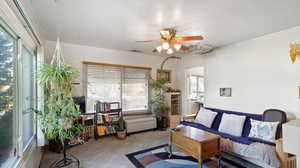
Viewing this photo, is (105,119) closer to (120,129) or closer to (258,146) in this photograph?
(120,129)

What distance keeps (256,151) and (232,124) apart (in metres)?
0.86

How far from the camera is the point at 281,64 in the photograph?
2.79 metres

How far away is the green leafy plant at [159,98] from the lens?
4.59 metres

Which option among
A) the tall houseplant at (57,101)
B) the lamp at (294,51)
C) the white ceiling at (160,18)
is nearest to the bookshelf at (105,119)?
the tall houseplant at (57,101)

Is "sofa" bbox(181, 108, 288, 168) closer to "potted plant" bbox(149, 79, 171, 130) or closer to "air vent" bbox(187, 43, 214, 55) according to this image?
"potted plant" bbox(149, 79, 171, 130)

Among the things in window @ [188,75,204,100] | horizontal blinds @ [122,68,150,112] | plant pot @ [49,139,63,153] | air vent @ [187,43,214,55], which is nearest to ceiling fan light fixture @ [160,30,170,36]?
air vent @ [187,43,214,55]

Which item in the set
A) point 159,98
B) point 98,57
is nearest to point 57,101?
point 98,57

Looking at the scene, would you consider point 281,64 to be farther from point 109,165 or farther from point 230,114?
point 109,165

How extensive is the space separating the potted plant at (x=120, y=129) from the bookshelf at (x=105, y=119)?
80 mm

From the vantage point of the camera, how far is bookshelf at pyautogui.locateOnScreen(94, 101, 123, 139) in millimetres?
3708

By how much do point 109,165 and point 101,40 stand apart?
107 inches

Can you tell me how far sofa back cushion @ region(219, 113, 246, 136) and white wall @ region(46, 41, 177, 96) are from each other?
8.69ft

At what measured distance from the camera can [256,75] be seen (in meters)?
3.16

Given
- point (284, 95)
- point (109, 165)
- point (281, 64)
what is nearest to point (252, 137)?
point (284, 95)
